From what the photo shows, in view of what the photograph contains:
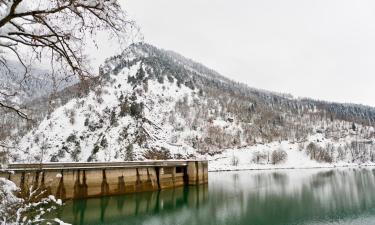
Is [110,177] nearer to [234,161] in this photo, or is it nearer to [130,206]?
[130,206]

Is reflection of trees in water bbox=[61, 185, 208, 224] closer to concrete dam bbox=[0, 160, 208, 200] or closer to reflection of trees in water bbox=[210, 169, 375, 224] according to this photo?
concrete dam bbox=[0, 160, 208, 200]

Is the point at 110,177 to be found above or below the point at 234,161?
below

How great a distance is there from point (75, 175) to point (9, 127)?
4863 centimetres

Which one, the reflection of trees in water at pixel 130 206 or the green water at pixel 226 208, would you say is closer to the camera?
the green water at pixel 226 208

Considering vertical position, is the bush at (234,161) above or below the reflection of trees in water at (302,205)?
above

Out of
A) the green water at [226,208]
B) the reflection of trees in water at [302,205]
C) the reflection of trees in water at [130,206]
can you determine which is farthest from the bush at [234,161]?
the reflection of trees in water at [130,206]

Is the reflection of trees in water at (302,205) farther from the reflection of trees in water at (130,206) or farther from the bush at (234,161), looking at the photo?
the bush at (234,161)

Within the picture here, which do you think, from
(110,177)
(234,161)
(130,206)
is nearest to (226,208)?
(130,206)

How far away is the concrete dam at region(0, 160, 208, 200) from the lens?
5147 centimetres

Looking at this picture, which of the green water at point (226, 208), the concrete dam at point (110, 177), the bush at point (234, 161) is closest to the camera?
Result: the green water at point (226, 208)

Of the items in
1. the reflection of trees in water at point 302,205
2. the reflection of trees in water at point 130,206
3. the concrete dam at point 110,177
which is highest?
the concrete dam at point 110,177

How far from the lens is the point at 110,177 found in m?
59.1

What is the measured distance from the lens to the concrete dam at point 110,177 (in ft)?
169

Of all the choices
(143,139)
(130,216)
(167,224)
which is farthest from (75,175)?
(143,139)
